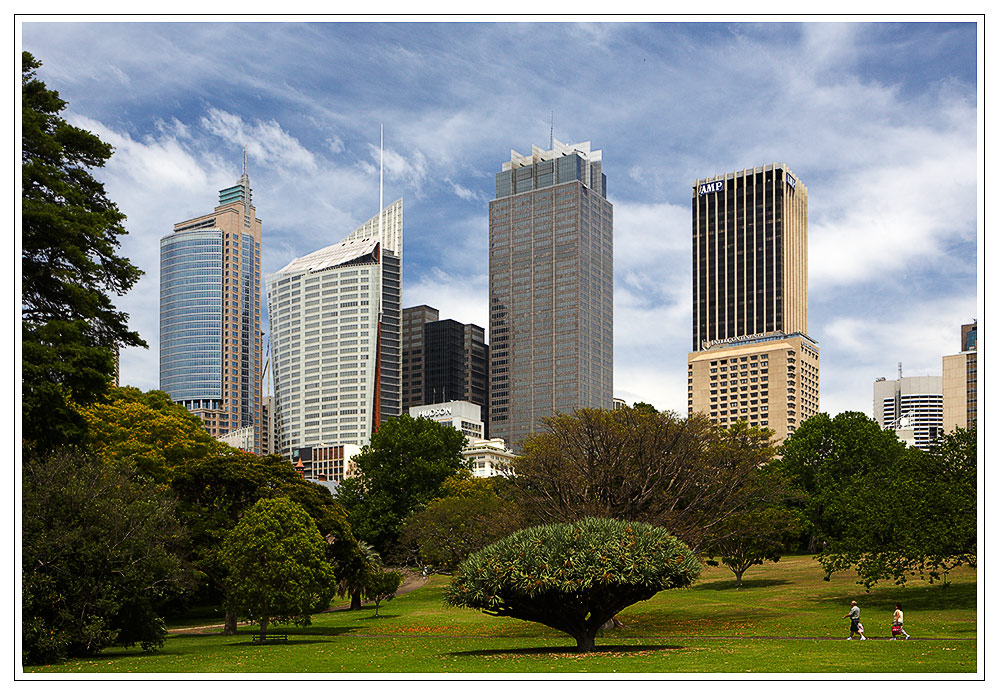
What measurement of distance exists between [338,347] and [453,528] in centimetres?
14266

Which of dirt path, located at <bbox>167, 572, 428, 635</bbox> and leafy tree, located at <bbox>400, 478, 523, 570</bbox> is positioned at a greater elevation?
leafy tree, located at <bbox>400, 478, 523, 570</bbox>

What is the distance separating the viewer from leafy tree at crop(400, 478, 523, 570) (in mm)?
32188

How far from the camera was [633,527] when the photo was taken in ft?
67.2

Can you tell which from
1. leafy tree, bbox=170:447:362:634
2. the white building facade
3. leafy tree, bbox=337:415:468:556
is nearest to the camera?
leafy tree, bbox=170:447:362:634

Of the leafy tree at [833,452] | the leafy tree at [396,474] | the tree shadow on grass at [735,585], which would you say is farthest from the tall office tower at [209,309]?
the tree shadow on grass at [735,585]

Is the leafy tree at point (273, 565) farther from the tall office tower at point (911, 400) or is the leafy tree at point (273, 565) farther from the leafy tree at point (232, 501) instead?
the tall office tower at point (911, 400)

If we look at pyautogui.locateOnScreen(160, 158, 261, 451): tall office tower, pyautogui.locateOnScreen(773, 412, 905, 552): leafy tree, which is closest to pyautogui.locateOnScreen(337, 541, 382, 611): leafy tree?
pyautogui.locateOnScreen(773, 412, 905, 552): leafy tree

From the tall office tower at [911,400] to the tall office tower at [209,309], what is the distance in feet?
362

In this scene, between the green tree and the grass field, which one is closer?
the grass field

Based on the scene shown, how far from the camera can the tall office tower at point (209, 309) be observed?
17700 centimetres

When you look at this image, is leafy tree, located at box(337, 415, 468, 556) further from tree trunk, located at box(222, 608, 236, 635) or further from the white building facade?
the white building facade

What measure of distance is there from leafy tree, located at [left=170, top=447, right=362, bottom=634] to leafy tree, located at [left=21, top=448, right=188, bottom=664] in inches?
334

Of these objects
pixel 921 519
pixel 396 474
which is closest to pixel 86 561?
pixel 921 519

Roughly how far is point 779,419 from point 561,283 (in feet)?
152
